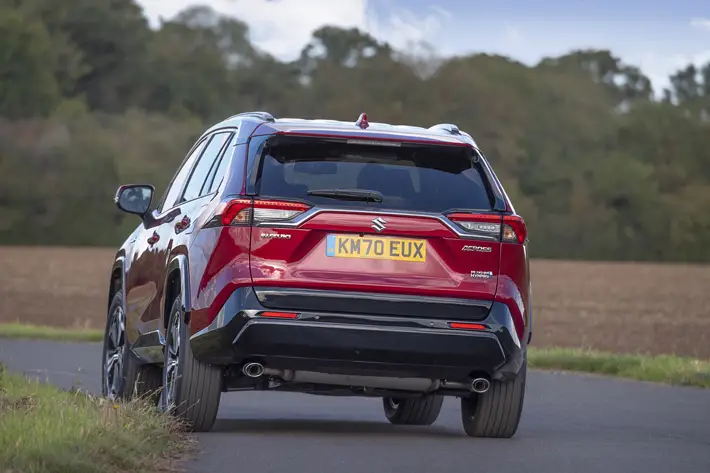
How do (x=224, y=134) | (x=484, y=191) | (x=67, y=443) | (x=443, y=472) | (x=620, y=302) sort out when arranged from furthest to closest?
(x=620, y=302) < (x=224, y=134) < (x=484, y=191) < (x=443, y=472) < (x=67, y=443)

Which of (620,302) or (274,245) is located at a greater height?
(274,245)

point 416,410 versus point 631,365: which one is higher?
point 416,410

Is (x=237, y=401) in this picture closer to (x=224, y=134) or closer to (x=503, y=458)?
(x=224, y=134)

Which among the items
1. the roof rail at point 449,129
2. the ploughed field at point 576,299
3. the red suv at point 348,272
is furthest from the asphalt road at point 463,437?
the ploughed field at point 576,299

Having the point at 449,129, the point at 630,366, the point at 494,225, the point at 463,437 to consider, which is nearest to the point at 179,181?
the point at 449,129

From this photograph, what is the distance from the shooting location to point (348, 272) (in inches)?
372

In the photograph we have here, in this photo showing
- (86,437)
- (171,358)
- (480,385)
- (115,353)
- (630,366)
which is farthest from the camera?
(630,366)

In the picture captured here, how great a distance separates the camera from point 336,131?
9.87 meters

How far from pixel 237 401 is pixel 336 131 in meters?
4.79

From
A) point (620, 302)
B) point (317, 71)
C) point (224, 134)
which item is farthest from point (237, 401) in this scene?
point (317, 71)

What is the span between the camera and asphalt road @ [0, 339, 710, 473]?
8836mm

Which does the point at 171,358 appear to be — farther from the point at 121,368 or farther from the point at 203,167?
the point at 121,368

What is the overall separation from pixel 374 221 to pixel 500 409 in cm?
155

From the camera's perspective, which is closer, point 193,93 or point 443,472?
point 443,472
